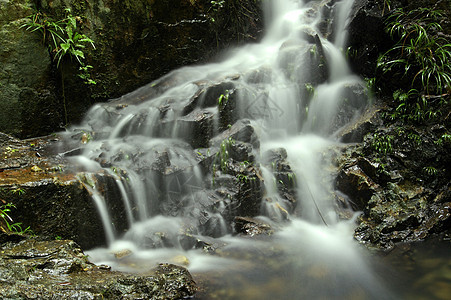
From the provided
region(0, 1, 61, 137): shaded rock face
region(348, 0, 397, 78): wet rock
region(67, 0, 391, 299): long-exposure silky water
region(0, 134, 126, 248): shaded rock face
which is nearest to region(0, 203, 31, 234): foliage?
region(0, 134, 126, 248): shaded rock face

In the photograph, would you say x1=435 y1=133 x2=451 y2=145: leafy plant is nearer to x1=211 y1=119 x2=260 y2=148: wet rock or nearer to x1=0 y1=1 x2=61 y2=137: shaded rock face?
x1=211 y1=119 x2=260 y2=148: wet rock

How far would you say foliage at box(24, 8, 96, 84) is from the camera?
5.52 m

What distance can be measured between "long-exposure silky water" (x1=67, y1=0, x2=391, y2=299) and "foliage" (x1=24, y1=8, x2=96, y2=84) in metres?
1.18

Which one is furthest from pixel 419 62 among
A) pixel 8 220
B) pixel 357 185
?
pixel 8 220

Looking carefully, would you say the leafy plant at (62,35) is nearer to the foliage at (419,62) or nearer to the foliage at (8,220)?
the foliage at (8,220)

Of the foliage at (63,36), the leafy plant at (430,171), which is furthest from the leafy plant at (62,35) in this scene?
the leafy plant at (430,171)

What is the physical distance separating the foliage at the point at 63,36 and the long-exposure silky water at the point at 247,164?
1184 millimetres

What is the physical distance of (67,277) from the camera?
3074mm

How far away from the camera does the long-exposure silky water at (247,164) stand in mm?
4059

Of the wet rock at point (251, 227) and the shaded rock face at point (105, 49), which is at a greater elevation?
→ the shaded rock face at point (105, 49)

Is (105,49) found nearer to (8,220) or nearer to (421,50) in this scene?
(8,220)

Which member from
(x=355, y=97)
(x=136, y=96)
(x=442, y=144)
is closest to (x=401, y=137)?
(x=442, y=144)

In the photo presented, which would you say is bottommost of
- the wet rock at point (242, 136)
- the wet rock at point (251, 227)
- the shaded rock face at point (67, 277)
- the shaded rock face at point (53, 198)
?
the shaded rock face at point (67, 277)

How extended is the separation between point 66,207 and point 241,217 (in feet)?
9.15
